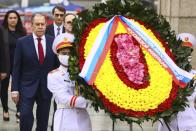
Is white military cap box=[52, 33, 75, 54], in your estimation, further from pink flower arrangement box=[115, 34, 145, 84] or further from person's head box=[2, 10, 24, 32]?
person's head box=[2, 10, 24, 32]

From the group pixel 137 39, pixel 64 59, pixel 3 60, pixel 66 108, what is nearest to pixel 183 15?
pixel 3 60

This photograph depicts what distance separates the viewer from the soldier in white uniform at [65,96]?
6051mm

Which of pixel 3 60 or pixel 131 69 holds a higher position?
pixel 131 69

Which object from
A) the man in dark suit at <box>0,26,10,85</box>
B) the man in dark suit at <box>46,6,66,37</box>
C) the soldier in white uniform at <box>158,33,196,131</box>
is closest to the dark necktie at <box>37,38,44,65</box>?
the man in dark suit at <box>0,26,10,85</box>

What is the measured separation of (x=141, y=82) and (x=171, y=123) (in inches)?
27.2

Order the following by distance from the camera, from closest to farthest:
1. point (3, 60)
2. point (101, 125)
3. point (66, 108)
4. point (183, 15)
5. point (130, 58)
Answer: point (130, 58) < point (66, 108) < point (3, 60) < point (101, 125) < point (183, 15)

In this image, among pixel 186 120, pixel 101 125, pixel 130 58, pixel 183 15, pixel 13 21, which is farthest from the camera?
pixel 13 21

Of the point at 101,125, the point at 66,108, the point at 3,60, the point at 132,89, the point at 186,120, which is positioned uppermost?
the point at 132,89

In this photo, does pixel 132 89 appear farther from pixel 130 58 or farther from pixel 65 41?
pixel 65 41

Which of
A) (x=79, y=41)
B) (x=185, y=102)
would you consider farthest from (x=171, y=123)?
(x=79, y=41)

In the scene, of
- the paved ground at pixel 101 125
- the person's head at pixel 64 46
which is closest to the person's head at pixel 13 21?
the paved ground at pixel 101 125

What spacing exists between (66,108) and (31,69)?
1749 millimetres

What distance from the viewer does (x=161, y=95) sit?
5.84m

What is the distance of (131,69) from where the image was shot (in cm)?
588
